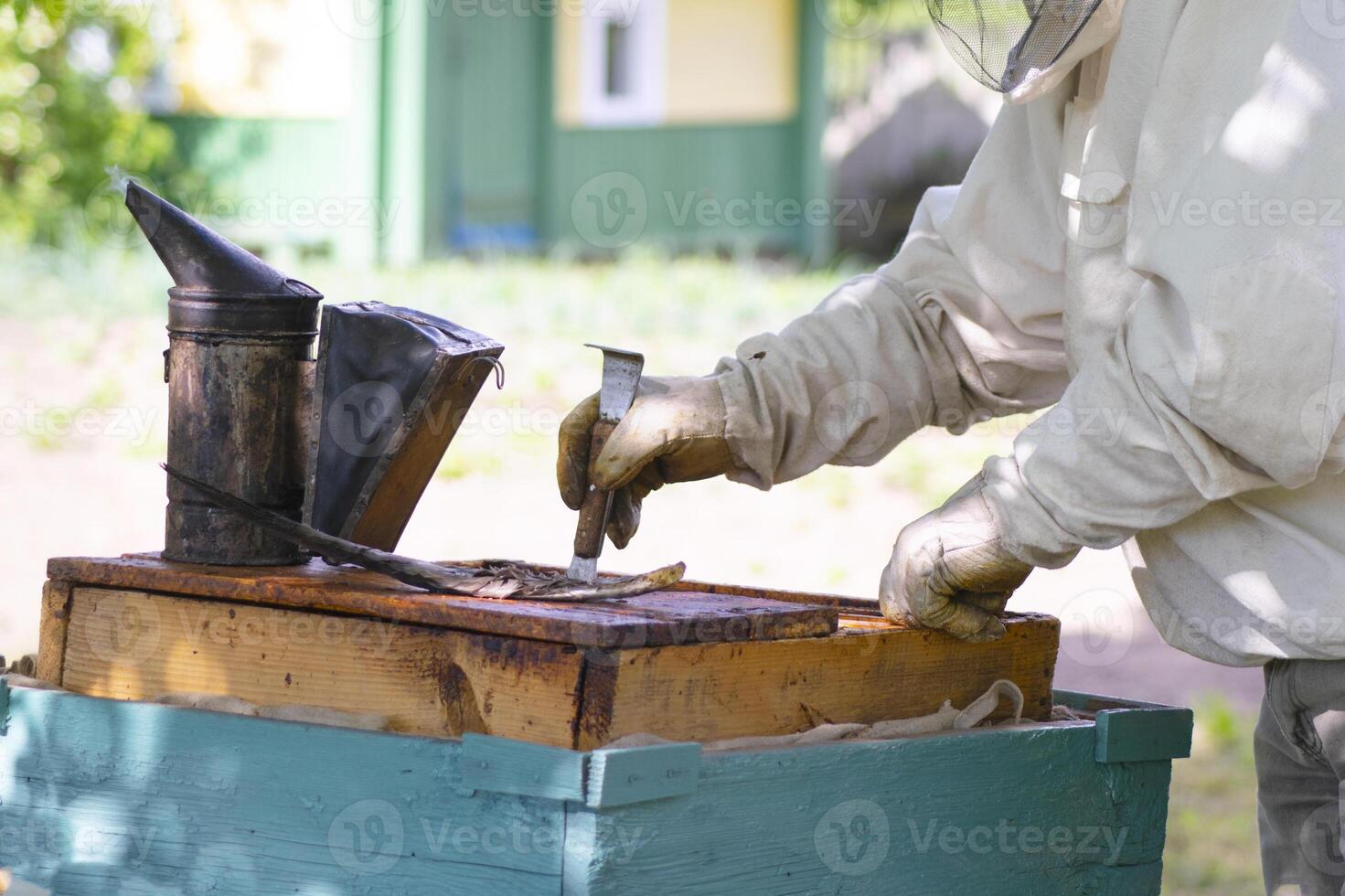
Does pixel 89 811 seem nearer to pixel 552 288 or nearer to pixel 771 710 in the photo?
pixel 771 710

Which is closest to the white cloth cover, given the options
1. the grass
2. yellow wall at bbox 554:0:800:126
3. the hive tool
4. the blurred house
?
the hive tool

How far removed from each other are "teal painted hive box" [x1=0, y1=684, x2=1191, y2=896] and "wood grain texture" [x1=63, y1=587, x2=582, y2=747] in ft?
0.28

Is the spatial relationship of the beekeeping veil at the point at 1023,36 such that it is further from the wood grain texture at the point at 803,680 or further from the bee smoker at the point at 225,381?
the bee smoker at the point at 225,381

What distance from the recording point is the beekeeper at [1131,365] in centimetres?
180

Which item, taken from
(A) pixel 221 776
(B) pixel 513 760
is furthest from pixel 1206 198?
(A) pixel 221 776

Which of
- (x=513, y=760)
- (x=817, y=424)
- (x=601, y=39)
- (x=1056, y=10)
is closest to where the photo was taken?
(x=513, y=760)

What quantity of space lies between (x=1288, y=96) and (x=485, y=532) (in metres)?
4.99

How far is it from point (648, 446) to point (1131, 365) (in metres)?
0.67

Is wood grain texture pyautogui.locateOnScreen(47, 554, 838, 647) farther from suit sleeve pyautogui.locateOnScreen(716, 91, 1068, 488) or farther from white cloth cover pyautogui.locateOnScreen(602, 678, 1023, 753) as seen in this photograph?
suit sleeve pyautogui.locateOnScreen(716, 91, 1068, 488)

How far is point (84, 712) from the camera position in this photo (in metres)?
1.95

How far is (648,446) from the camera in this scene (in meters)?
2.23

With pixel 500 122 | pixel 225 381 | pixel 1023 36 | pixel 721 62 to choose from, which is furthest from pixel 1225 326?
pixel 721 62

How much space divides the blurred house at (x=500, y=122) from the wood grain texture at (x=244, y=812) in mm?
8033

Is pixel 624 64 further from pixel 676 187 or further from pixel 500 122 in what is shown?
pixel 500 122
